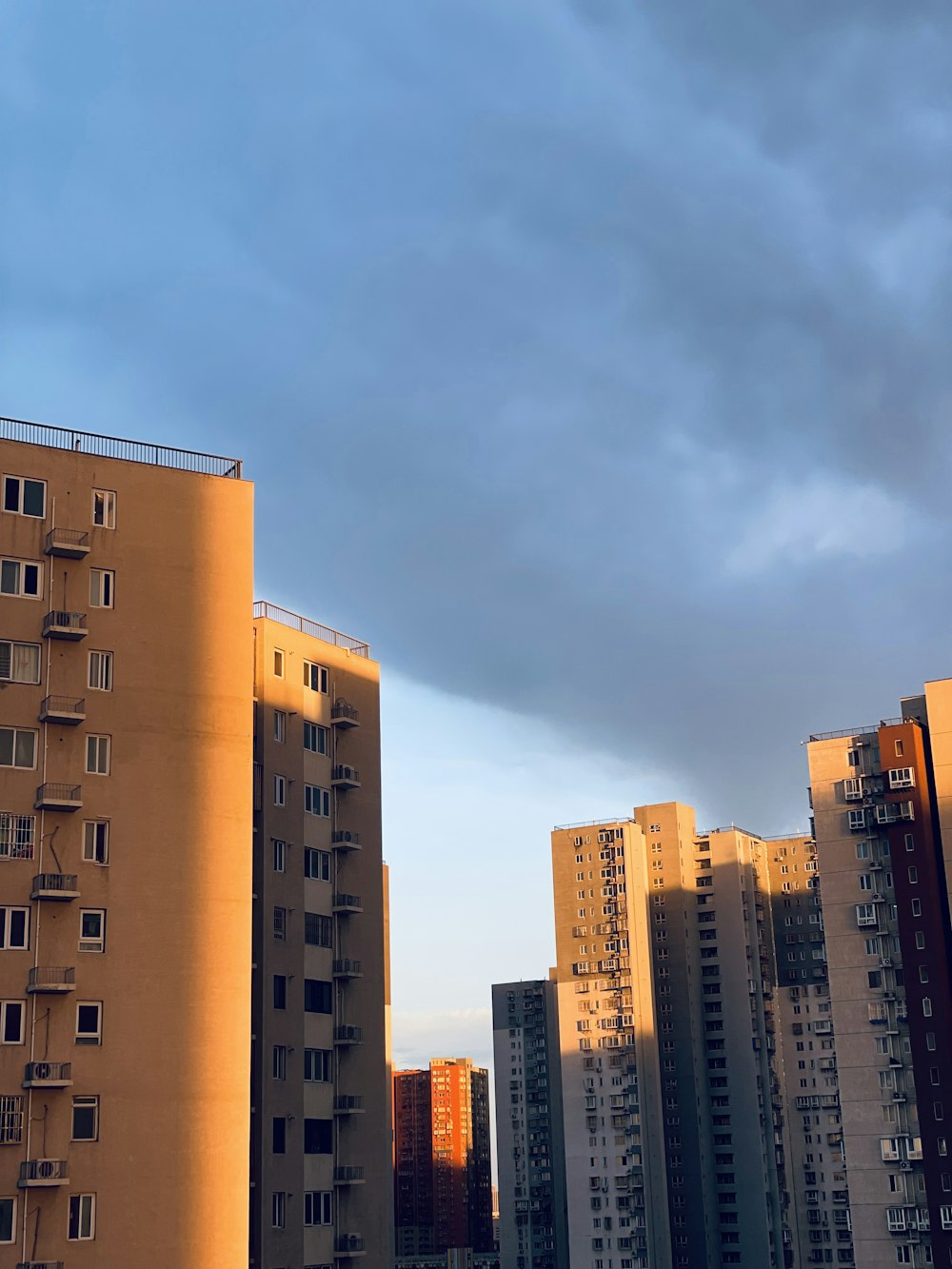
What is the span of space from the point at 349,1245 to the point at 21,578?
144ft

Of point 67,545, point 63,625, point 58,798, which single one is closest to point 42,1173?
point 58,798

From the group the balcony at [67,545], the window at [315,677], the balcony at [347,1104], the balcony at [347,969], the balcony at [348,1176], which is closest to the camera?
the balcony at [67,545]

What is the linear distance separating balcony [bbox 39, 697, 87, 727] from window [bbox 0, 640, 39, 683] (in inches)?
51.1

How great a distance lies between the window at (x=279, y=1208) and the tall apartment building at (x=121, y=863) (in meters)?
18.7

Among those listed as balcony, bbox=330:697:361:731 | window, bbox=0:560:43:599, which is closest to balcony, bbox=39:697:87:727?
window, bbox=0:560:43:599

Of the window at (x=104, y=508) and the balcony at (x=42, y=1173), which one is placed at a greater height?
the window at (x=104, y=508)

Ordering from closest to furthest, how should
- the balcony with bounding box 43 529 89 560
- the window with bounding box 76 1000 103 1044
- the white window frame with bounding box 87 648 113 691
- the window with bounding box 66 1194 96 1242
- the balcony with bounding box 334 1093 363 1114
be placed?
the window with bounding box 66 1194 96 1242 < the window with bounding box 76 1000 103 1044 < the balcony with bounding box 43 529 89 560 < the white window frame with bounding box 87 648 113 691 < the balcony with bounding box 334 1093 363 1114

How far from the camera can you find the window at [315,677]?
9471cm

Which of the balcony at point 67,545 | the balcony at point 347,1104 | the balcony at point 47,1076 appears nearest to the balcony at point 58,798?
the balcony at point 67,545

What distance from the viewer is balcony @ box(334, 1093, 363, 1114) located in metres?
90.2

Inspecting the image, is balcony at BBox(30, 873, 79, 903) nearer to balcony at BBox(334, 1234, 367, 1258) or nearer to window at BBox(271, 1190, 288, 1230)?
window at BBox(271, 1190, 288, 1230)

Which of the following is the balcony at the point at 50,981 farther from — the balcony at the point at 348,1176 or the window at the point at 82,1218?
the balcony at the point at 348,1176

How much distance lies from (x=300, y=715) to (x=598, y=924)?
110873 millimetres

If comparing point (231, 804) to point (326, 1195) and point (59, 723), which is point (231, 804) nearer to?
point (59, 723)
